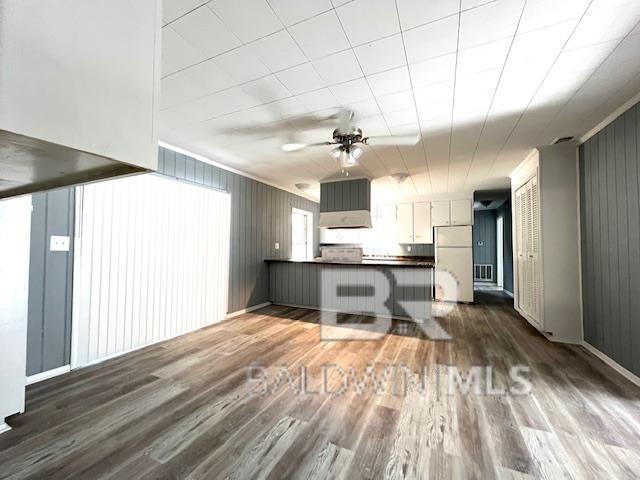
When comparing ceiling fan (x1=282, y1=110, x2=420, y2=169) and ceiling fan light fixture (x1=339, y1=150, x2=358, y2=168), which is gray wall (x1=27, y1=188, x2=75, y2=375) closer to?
ceiling fan (x1=282, y1=110, x2=420, y2=169)

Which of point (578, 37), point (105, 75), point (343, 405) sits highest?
point (578, 37)

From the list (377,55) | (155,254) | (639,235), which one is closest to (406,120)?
(377,55)

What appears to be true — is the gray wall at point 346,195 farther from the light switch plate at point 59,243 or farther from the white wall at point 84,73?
the white wall at point 84,73

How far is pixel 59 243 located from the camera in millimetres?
2420

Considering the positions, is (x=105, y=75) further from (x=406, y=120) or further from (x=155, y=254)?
(x=155, y=254)

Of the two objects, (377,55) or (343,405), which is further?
(343,405)

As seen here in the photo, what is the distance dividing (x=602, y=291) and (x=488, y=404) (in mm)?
1895

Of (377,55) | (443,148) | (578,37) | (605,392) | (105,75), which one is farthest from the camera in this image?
(443,148)

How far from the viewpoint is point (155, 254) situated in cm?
319

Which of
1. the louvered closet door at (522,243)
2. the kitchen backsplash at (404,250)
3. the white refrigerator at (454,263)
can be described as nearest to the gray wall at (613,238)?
the louvered closet door at (522,243)

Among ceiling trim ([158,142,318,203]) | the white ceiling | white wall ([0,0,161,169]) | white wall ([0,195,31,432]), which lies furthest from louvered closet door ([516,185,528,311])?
white wall ([0,195,31,432])

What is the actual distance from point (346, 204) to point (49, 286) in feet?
13.2
